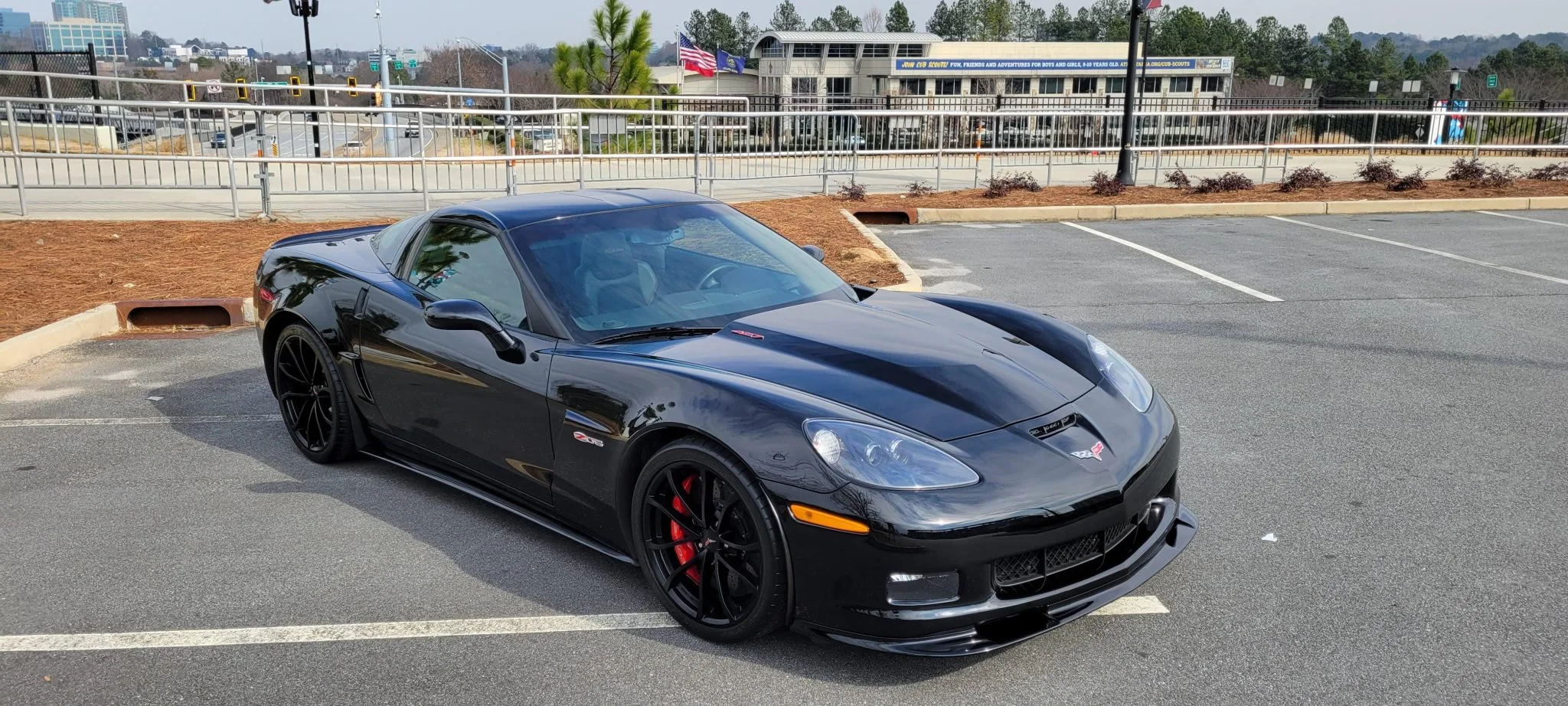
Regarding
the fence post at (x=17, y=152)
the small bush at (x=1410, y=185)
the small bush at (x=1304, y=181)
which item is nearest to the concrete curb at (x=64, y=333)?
the fence post at (x=17, y=152)

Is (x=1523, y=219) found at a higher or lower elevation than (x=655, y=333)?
lower

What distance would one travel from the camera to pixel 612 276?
173 inches

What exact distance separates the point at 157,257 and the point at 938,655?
10.3 m

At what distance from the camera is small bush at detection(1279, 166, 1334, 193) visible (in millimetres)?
17406

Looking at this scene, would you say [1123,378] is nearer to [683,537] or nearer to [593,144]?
[683,537]

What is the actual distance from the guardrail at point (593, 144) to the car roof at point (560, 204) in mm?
9137

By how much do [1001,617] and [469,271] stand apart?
102 inches

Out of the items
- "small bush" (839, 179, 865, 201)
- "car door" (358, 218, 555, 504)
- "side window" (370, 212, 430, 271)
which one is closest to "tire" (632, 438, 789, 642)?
"car door" (358, 218, 555, 504)

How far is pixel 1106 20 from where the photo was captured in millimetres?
151750

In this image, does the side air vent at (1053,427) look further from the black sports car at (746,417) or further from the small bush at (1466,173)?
the small bush at (1466,173)

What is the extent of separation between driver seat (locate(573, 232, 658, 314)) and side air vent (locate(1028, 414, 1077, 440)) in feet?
5.17

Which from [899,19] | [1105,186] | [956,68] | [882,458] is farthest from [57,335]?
[899,19]

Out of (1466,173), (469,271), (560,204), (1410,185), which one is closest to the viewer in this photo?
(469,271)

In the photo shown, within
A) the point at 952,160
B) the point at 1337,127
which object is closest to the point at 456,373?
the point at 952,160
